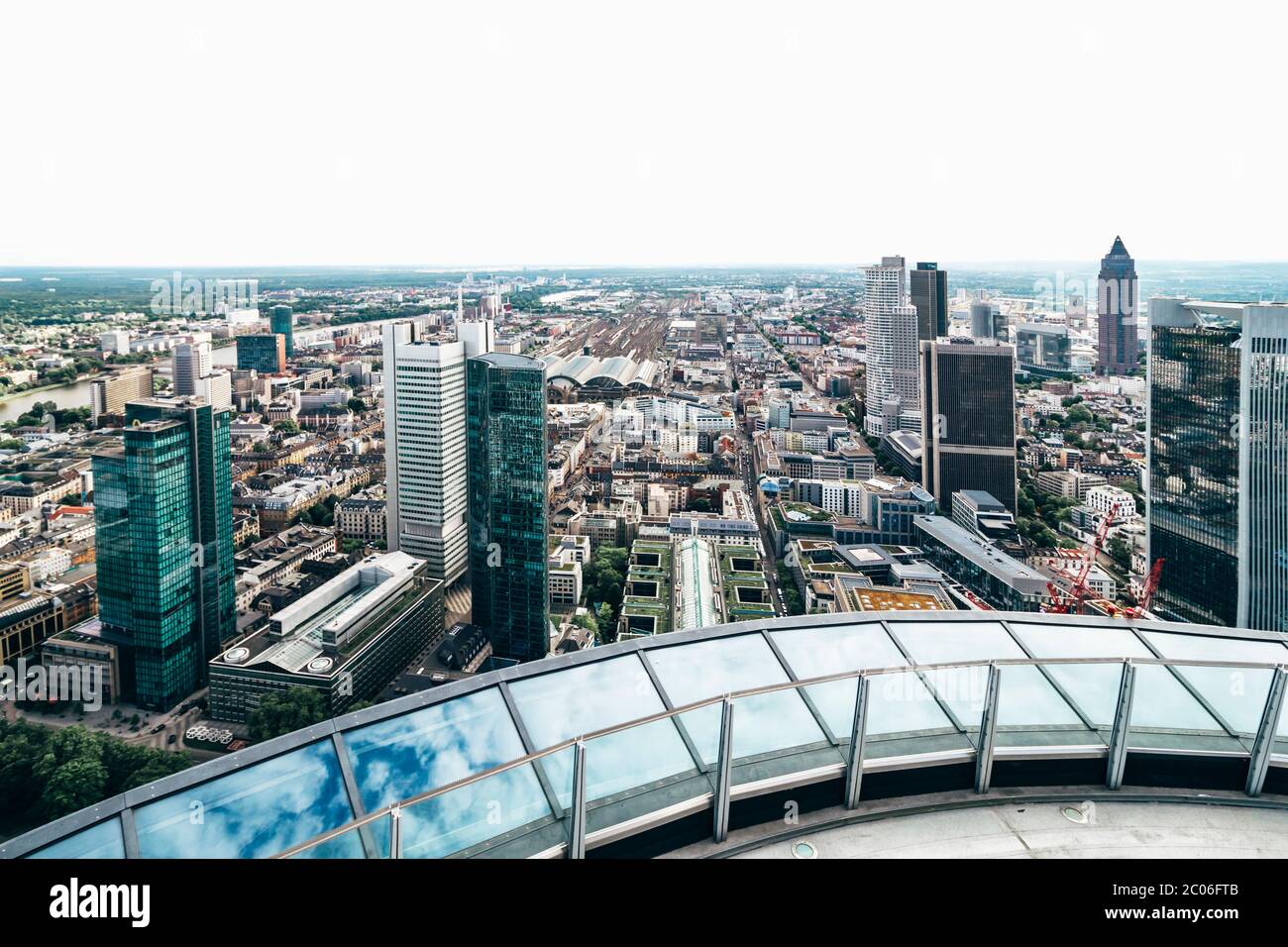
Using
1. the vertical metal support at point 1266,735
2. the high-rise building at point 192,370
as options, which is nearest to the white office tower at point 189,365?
the high-rise building at point 192,370

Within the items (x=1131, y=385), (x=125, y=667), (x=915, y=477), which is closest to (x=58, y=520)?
(x=125, y=667)

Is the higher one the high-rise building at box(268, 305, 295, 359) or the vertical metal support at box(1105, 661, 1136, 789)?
the high-rise building at box(268, 305, 295, 359)

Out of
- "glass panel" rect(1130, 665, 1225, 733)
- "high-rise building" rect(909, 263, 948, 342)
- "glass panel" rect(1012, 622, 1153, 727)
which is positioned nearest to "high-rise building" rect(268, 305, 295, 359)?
"high-rise building" rect(909, 263, 948, 342)

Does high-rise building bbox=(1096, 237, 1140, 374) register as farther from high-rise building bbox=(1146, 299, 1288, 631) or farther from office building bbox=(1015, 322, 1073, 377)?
high-rise building bbox=(1146, 299, 1288, 631)

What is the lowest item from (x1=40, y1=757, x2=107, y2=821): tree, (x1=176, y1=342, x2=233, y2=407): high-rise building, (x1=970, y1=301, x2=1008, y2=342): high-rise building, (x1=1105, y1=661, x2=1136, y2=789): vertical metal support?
(x1=40, y1=757, x2=107, y2=821): tree

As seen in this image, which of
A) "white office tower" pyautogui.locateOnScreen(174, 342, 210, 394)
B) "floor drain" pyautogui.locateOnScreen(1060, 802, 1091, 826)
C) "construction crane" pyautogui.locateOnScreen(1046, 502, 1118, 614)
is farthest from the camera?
"white office tower" pyautogui.locateOnScreen(174, 342, 210, 394)

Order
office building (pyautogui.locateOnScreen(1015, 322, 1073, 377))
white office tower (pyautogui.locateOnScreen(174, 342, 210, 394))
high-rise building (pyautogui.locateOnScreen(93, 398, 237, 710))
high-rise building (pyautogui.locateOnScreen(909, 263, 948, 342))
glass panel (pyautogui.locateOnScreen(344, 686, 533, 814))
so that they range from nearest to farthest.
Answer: glass panel (pyautogui.locateOnScreen(344, 686, 533, 814))
high-rise building (pyautogui.locateOnScreen(93, 398, 237, 710))
white office tower (pyautogui.locateOnScreen(174, 342, 210, 394))
office building (pyautogui.locateOnScreen(1015, 322, 1073, 377))
high-rise building (pyautogui.locateOnScreen(909, 263, 948, 342))

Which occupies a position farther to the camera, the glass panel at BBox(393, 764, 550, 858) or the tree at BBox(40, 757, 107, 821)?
the tree at BBox(40, 757, 107, 821)
